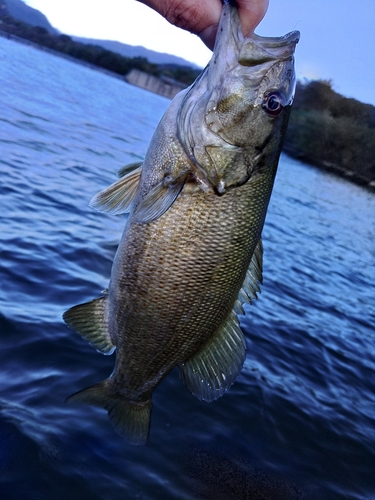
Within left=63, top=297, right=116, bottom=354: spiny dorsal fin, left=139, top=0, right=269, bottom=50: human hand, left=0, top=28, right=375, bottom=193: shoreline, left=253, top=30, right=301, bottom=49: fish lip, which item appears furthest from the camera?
left=0, top=28, right=375, bottom=193: shoreline

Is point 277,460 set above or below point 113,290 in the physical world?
below

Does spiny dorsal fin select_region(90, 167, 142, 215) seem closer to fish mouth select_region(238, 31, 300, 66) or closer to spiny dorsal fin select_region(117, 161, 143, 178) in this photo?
spiny dorsal fin select_region(117, 161, 143, 178)

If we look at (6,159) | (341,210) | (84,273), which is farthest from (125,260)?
(341,210)

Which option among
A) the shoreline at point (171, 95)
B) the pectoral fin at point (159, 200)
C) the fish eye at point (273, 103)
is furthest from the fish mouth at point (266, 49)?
the shoreline at point (171, 95)

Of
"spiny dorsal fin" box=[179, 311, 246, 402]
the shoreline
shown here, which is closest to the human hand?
"spiny dorsal fin" box=[179, 311, 246, 402]

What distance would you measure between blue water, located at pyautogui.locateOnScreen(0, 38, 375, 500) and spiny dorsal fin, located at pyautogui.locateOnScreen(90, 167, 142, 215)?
2.51 metres

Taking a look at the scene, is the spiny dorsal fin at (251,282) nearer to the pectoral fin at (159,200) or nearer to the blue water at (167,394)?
the pectoral fin at (159,200)

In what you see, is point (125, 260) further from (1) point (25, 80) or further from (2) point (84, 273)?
(1) point (25, 80)

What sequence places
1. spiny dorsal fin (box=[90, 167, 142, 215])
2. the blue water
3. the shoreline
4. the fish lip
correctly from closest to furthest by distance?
the fish lip, spiny dorsal fin (box=[90, 167, 142, 215]), the blue water, the shoreline

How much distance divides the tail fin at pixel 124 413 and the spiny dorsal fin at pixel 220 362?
400 millimetres

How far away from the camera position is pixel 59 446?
14.6ft

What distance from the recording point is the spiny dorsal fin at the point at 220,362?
116 inches

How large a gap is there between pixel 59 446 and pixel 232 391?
249cm

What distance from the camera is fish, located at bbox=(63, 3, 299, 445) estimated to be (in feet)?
8.55
